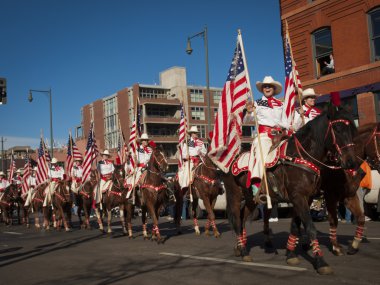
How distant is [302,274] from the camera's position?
24.4 feet

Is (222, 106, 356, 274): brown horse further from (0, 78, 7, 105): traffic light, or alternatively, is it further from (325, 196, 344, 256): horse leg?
(0, 78, 7, 105): traffic light

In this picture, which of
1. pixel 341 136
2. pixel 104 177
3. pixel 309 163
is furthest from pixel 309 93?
pixel 104 177

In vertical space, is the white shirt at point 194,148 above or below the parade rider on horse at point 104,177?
above

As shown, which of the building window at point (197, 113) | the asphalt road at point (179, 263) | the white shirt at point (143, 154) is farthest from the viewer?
the building window at point (197, 113)

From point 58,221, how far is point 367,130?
1460cm

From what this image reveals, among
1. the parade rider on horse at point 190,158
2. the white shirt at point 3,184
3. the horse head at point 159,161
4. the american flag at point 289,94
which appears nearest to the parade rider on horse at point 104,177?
the parade rider on horse at point 190,158

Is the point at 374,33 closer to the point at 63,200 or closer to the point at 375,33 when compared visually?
the point at 375,33

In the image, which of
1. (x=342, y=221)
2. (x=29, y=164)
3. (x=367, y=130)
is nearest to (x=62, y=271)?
(x=367, y=130)

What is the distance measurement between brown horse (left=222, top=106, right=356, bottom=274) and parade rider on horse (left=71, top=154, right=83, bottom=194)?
43.0 ft

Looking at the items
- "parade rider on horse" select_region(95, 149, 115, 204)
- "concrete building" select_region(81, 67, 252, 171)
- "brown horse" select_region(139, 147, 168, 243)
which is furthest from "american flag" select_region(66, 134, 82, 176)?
"concrete building" select_region(81, 67, 252, 171)

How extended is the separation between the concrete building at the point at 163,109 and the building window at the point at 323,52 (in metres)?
57.1

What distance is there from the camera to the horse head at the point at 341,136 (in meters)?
7.56

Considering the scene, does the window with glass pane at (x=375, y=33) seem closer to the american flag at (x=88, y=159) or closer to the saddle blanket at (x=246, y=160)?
the american flag at (x=88, y=159)

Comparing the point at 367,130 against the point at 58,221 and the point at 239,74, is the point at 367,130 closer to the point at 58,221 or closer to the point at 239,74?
the point at 239,74
